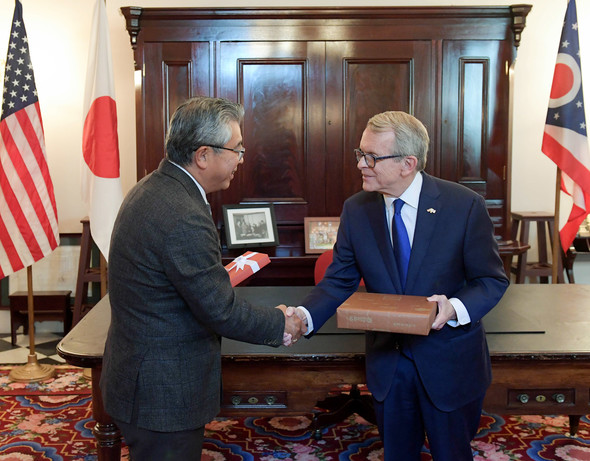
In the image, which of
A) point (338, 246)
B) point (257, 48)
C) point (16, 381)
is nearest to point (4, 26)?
point (257, 48)

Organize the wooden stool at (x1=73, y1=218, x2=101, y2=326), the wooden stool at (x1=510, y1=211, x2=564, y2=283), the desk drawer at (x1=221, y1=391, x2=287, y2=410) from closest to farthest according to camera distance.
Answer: the desk drawer at (x1=221, y1=391, x2=287, y2=410) < the wooden stool at (x1=73, y1=218, x2=101, y2=326) < the wooden stool at (x1=510, y1=211, x2=564, y2=283)

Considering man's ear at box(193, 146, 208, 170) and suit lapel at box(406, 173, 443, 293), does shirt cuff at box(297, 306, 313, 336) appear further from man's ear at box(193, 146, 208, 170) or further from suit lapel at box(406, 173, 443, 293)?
man's ear at box(193, 146, 208, 170)

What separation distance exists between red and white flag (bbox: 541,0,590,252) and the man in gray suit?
366 cm

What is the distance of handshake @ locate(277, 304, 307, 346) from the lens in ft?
8.04

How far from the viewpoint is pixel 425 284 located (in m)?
2.33

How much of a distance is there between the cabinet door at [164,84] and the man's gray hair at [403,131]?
133 inches

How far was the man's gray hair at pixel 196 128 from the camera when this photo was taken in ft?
6.91

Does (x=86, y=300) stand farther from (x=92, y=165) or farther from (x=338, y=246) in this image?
(x=338, y=246)

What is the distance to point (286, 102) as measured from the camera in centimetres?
556

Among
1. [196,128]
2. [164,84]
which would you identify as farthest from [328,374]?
[164,84]

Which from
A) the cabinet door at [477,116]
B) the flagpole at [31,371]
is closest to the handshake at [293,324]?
the flagpole at [31,371]

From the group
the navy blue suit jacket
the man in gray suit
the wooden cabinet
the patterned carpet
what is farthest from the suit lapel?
the wooden cabinet

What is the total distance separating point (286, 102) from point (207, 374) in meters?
3.71

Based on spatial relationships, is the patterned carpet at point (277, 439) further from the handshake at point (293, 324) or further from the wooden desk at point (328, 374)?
the handshake at point (293, 324)
